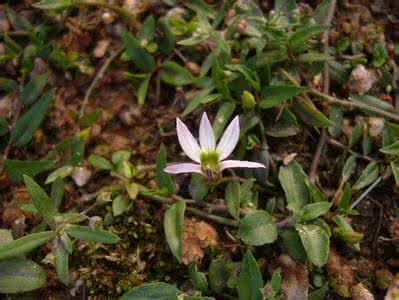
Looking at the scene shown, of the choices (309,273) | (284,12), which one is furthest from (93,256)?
(284,12)

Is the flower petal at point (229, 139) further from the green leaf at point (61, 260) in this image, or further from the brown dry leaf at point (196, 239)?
the green leaf at point (61, 260)

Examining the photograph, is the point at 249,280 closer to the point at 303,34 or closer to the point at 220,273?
the point at 220,273

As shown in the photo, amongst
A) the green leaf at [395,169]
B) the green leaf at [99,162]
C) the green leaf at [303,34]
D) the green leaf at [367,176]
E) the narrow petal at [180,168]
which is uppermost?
the green leaf at [303,34]

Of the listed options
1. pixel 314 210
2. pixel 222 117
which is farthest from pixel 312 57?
pixel 314 210

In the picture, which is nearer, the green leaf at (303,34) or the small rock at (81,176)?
the green leaf at (303,34)

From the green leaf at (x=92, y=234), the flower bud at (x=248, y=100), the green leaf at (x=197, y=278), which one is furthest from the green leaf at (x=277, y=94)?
the green leaf at (x=92, y=234)

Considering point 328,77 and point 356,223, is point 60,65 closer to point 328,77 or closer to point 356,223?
point 328,77

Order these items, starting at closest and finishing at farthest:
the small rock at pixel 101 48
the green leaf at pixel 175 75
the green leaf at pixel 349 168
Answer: the green leaf at pixel 349 168 < the green leaf at pixel 175 75 < the small rock at pixel 101 48

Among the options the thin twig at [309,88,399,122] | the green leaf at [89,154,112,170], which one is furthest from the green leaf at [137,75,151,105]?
the thin twig at [309,88,399,122]
